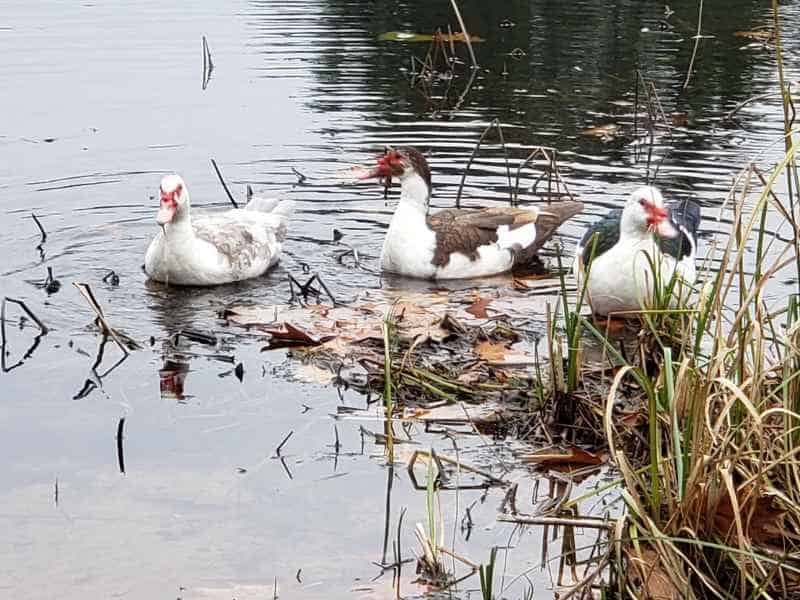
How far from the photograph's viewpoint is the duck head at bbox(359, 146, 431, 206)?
10422 mm

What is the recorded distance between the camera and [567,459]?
651 cm

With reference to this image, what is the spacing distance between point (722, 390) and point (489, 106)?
10.2m

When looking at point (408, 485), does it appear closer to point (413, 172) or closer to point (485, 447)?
point (485, 447)

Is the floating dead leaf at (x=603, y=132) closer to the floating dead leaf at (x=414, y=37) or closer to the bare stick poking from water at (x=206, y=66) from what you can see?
the bare stick poking from water at (x=206, y=66)

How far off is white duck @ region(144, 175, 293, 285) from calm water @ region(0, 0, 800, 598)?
0.49 feet

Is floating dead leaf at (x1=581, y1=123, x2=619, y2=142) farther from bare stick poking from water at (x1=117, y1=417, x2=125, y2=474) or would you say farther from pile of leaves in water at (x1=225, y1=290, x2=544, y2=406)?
bare stick poking from water at (x1=117, y1=417, x2=125, y2=474)

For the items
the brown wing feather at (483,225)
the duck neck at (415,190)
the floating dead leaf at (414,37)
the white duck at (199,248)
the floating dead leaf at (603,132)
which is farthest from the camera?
the floating dead leaf at (414,37)

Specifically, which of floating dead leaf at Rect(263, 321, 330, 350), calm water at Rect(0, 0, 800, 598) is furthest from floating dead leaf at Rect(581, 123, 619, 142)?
floating dead leaf at Rect(263, 321, 330, 350)

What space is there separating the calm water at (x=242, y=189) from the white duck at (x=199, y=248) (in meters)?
0.15

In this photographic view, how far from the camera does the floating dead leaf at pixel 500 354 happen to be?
7.76 metres

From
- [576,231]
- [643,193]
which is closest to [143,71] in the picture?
[576,231]

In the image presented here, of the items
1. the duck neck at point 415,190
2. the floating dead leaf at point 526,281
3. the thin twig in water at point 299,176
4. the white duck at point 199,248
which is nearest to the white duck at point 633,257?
the floating dead leaf at point 526,281

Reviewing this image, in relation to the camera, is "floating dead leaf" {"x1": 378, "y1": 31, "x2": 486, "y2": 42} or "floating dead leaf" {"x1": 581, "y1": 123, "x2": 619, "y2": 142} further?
"floating dead leaf" {"x1": 378, "y1": 31, "x2": 486, "y2": 42}

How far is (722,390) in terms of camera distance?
5348 millimetres
